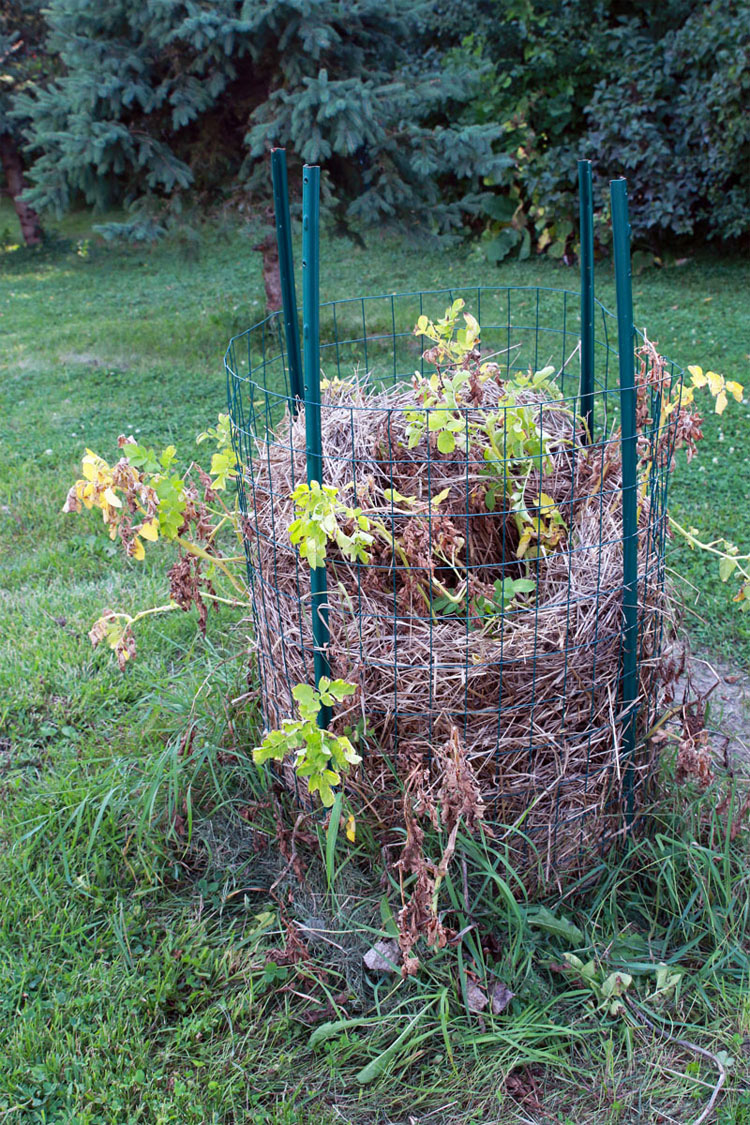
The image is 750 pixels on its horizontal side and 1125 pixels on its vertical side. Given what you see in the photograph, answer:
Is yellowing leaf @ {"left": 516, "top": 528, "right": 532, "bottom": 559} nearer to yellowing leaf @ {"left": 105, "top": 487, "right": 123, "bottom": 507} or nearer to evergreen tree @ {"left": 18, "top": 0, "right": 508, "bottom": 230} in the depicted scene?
yellowing leaf @ {"left": 105, "top": 487, "right": 123, "bottom": 507}

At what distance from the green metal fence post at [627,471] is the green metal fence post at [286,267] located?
2.87 ft

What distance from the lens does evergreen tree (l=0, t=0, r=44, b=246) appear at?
38.1 feet

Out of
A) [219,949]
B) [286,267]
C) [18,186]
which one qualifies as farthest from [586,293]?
[18,186]

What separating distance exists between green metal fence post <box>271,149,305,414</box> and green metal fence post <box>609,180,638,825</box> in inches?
34.4

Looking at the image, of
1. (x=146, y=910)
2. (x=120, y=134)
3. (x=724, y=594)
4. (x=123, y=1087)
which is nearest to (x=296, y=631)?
(x=146, y=910)

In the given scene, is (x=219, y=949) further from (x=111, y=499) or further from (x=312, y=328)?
(x=312, y=328)

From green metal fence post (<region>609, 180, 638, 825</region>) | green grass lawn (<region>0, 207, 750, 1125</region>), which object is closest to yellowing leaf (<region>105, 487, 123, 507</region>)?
green grass lawn (<region>0, 207, 750, 1125</region>)

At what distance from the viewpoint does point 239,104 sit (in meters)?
6.96

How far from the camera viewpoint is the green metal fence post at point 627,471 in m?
1.97

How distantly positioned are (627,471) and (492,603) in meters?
0.45

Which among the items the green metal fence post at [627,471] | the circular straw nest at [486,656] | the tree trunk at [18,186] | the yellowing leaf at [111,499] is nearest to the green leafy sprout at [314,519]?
the circular straw nest at [486,656]

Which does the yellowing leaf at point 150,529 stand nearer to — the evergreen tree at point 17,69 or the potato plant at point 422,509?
the potato plant at point 422,509

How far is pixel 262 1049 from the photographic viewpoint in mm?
2080

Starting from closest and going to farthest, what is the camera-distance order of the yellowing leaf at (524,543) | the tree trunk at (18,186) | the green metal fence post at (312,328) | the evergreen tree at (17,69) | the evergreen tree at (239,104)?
the green metal fence post at (312,328) < the yellowing leaf at (524,543) < the evergreen tree at (239,104) < the evergreen tree at (17,69) < the tree trunk at (18,186)
